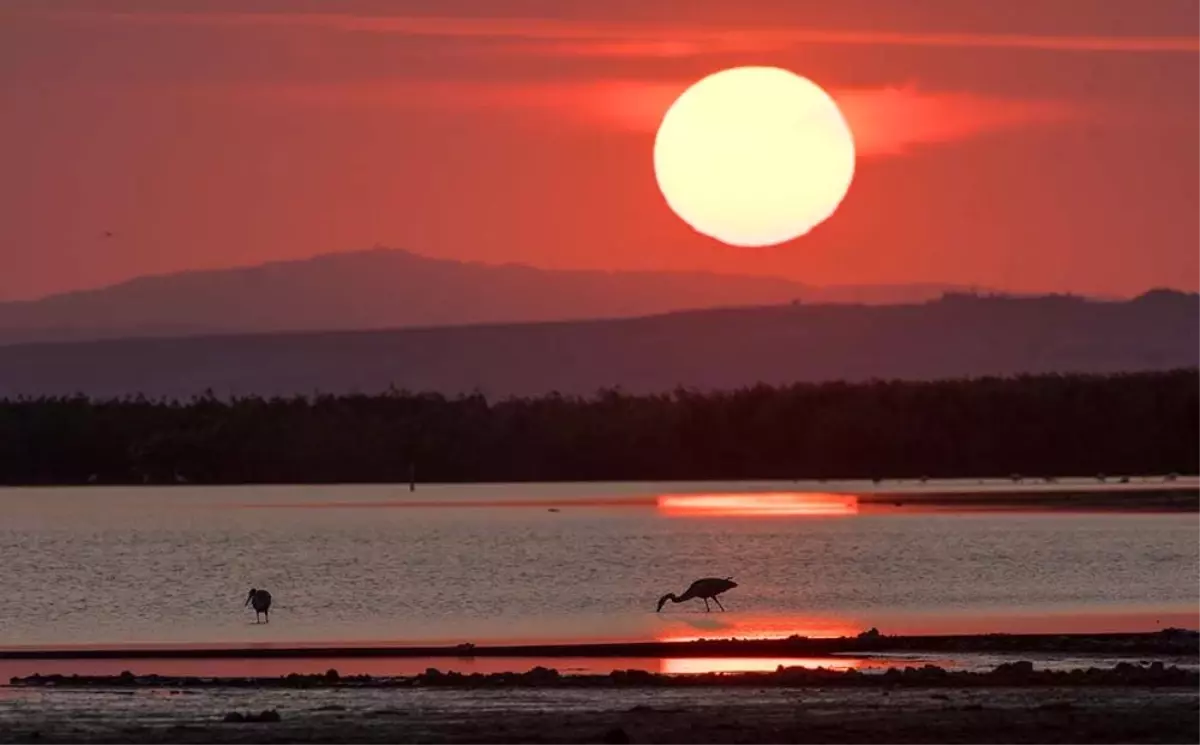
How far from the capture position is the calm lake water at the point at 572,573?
41.8 meters

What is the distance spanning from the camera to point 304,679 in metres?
28.1

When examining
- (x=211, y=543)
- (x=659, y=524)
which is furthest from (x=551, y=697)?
(x=659, y=524)

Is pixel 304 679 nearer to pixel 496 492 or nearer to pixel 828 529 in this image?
pixel 828 529

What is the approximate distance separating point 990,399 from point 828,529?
6408 centimetres

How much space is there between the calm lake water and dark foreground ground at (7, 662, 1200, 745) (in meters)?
10.1

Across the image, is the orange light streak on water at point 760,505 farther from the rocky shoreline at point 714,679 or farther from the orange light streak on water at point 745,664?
the rocky shoreline at point 714,679

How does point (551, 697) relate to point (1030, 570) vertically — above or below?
below

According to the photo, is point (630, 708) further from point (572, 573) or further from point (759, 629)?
point (572, 573)

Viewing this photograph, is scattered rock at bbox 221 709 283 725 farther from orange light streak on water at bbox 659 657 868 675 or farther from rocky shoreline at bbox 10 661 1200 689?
orange light streak on water at bbox 659 657 868 675

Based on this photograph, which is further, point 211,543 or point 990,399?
point 990,399

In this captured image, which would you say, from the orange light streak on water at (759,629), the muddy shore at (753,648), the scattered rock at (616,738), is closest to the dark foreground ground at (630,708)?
the scattered rock at (616,738)

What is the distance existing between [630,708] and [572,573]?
37.8 m

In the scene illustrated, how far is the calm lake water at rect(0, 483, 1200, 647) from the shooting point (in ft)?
137

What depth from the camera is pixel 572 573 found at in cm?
6266
